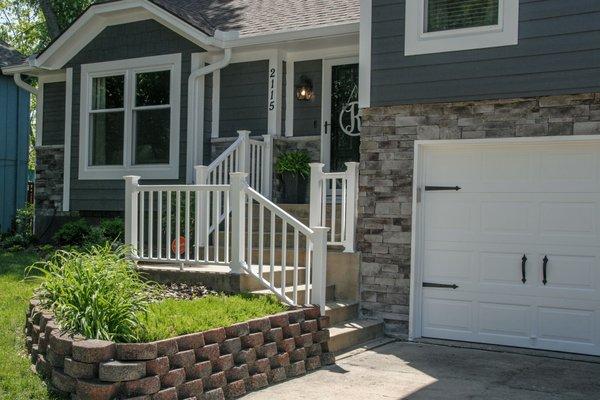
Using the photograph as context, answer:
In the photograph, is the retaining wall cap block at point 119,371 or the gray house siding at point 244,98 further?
the gray house siding at point 244,98

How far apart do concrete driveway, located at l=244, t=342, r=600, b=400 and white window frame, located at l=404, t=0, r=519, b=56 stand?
315 centimetres

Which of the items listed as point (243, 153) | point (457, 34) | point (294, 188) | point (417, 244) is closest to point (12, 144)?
point (243, 153)

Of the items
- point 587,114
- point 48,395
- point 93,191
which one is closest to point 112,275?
point 48,395

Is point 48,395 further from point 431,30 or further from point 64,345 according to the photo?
point 431,30

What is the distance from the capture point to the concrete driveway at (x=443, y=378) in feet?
17.9

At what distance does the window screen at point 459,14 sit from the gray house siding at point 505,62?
284 mm

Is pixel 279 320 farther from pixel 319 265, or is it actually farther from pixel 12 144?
pixel 12 144

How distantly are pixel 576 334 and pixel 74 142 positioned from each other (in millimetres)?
7934

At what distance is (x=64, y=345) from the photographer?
4.73 metres

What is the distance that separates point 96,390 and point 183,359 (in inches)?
26.1

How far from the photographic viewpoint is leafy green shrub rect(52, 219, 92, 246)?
1034 centimetres

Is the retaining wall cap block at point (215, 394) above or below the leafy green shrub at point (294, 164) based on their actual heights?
below

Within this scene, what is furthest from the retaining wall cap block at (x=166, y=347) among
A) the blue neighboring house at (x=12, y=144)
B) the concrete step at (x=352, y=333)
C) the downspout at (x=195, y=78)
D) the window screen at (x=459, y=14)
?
the blue neighboring house at (x=12, y=144)

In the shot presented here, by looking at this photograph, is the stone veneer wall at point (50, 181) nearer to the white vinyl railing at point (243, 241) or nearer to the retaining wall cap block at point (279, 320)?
the white vinyl railing at point (243, 241)
